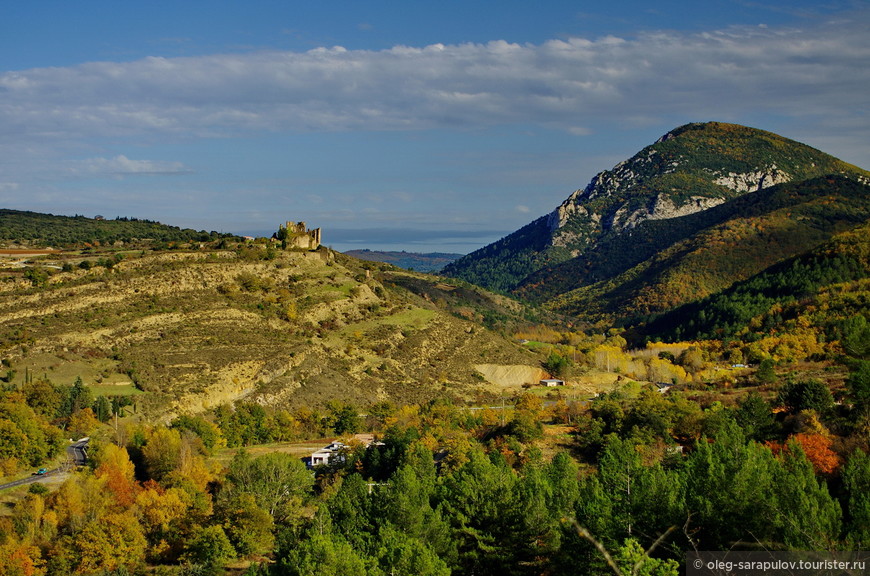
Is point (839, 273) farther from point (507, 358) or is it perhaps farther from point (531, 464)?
point (531, 464)

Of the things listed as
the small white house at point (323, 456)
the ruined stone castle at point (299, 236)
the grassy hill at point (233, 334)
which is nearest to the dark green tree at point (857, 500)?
the small white house at point (323, 456)

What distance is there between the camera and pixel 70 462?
59.5 meters

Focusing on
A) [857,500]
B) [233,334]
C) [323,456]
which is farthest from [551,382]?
[857,500]

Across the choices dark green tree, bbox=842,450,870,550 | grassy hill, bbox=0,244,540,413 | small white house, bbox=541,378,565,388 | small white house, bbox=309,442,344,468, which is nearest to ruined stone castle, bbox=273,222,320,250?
grassy hill, bbox=0,244,540,413

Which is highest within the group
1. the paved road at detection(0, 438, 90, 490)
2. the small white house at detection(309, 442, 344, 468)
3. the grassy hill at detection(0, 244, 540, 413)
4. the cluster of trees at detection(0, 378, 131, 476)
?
the grassy hill at detection(0, 244, 540, 413)

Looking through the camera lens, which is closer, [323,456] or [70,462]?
[70,462]

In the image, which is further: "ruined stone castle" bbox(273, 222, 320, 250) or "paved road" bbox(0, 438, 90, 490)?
"ruined stone castle" bbox(273, 222, 320, 250)

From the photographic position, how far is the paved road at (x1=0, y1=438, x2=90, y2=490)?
55.9m

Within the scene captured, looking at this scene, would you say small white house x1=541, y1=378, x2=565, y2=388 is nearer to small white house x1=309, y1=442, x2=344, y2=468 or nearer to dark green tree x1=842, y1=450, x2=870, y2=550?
small white house x1=309, y1=442, x2=344, y2=468

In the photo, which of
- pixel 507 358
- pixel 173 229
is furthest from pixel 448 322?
pixel 173 229

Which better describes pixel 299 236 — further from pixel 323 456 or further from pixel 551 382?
pixel 323 456

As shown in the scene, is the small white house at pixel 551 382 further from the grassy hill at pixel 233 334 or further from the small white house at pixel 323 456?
the small white house at pixel 323 456

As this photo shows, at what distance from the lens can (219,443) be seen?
66688 millimetres

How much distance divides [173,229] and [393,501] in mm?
108193
